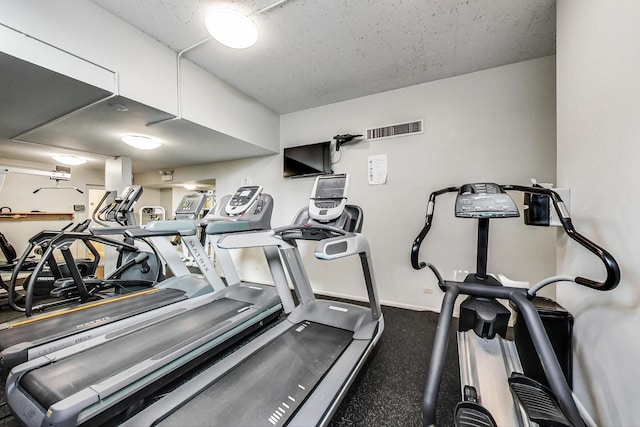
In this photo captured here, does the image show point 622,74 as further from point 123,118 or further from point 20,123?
point 20,123

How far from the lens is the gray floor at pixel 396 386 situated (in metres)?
1.44

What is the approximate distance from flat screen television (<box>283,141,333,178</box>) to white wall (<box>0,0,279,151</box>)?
695 millimetres

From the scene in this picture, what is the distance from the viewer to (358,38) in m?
2.31

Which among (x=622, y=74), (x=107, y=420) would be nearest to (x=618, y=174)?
(x=622, y=74)

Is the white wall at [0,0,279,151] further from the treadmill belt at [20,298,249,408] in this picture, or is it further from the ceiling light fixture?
the treadmill belt at [20,298,249,408]

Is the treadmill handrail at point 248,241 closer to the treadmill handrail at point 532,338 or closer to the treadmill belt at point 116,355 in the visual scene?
the treadmill belt at point 116,355

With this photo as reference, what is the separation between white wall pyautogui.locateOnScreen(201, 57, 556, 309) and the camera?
255cm

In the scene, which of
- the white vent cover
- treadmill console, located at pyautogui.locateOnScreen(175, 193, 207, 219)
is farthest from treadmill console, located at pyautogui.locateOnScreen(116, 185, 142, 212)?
the white vent cover

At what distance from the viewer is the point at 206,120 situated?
2834 millimetres

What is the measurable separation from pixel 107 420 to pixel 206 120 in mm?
2669

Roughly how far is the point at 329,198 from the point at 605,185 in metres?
1.65

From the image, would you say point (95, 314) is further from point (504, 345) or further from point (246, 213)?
point (504, 345)

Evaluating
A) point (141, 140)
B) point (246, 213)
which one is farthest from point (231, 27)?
point (141, 140)

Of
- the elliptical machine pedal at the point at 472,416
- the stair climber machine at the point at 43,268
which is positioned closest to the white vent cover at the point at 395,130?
the elliptical machine pedal at the point at 472,416
